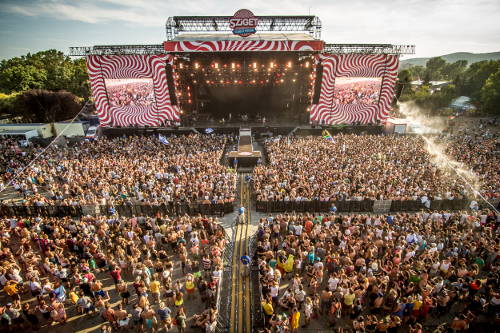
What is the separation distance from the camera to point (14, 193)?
17391 mm

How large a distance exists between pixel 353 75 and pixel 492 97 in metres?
26.9

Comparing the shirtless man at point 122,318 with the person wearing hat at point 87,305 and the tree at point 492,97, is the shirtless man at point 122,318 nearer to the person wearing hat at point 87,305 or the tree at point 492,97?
the person wearing hat at point 87,305

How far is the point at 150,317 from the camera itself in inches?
264

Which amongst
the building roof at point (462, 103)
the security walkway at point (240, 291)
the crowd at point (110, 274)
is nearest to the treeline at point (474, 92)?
the building roof at point (462, 103)

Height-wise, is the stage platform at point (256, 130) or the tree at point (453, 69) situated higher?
the tree at point (453, 69)

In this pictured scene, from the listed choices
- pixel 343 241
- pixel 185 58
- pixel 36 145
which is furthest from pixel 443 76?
pixel 36 145

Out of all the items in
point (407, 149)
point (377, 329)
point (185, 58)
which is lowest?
point (377, 329)

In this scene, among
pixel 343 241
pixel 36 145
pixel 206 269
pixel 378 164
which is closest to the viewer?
pixel 206 269

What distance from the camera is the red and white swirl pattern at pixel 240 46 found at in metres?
27.2

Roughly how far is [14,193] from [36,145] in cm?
1507

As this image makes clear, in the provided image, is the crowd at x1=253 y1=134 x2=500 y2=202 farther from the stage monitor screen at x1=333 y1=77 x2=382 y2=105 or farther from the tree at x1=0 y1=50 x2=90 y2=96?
the tree at x1=0 y1=50 x2=90 y2=96

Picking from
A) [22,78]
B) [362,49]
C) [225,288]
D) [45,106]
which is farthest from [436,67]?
[22,78]

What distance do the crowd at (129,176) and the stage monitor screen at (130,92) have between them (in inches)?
375

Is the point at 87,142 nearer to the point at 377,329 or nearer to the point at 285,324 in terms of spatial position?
the point at 285,324
